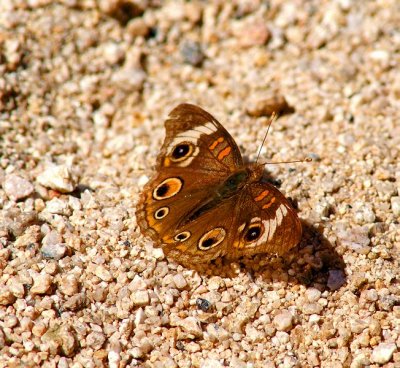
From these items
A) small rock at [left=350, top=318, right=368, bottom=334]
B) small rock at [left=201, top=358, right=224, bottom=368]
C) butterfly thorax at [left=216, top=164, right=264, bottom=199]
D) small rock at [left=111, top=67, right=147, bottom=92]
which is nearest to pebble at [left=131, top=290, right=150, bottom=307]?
small rock at [left=201, top=358, right=224, bottom=368]

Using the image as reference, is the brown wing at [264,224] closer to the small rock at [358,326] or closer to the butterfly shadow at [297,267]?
the butterfly shadow at [297,267]

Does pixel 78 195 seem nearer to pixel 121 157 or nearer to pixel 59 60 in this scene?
pixel 121 157

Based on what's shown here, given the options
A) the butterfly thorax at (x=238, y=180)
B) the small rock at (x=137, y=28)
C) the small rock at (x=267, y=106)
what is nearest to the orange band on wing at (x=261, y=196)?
the butterfly thorax at (x=238, y=180)

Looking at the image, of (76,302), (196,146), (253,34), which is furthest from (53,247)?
(253,34)

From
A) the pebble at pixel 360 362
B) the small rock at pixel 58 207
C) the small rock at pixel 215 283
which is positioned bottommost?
the pebble at pixel 360 362

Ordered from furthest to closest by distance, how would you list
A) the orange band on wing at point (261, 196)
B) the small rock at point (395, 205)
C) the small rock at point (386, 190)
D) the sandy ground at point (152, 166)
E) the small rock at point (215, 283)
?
1. the small rock at point (386, 190)
2. the small rock at point (395, 205)
3. the small rock at point (215, 283)
4. the orange band on wing at point (261, 196)
5. the sandy ground at point (152, 166)

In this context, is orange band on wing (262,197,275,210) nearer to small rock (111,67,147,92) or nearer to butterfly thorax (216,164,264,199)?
butterfly thorax (216,164,264,199)
